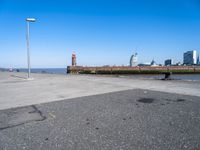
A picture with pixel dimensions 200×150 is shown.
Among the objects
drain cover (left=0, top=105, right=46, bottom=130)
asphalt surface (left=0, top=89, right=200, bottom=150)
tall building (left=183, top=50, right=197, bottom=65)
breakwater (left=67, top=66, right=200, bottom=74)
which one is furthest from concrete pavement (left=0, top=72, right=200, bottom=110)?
tall building (left=183, top=50, right=197, bottom=65)

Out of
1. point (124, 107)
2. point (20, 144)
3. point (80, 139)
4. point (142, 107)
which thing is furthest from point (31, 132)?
point (142, 107)

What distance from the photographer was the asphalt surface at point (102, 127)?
3.68 meters

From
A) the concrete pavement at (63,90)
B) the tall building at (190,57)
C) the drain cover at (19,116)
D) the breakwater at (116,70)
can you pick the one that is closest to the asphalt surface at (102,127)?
the drain cover at (19,116)

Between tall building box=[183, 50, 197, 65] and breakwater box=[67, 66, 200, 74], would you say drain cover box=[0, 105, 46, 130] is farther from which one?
tall building box=[183, 50, 197, 65]

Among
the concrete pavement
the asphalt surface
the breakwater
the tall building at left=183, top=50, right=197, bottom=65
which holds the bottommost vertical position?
the asphalt surface

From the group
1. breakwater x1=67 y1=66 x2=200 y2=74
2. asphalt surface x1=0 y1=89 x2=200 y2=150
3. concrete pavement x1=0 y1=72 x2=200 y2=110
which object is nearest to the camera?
asphalt surface x1=0 y1=89 x2=200 y2=150

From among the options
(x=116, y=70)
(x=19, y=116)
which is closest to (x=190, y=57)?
(x=116, y=70)

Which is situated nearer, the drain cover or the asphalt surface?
the asphalt surface

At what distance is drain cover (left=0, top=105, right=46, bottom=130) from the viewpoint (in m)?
5.03

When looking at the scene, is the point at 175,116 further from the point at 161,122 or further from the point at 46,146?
the point at 46,146

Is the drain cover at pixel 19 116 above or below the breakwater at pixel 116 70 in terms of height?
below

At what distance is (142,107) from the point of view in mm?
6602

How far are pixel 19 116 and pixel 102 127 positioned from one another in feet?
9.71

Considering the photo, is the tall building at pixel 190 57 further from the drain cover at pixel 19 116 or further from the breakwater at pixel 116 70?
the drain cover at pixel 19 116
